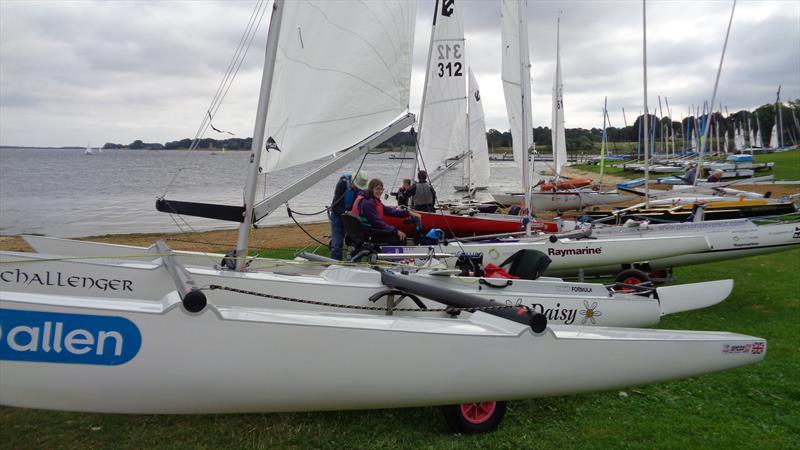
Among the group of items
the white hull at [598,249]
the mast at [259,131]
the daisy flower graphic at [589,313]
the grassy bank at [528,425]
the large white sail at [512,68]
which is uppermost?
the large white sail at [512,68]

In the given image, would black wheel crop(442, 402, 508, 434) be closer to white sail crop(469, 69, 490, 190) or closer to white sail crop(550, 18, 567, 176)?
white sail crop(469, 69, 490, 190)

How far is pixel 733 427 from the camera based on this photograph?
12.4 ft

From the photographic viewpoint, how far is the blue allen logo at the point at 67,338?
2764 millimetres

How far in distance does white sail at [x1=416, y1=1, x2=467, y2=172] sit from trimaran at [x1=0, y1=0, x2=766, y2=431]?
383 inches

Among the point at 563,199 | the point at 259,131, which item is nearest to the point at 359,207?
the point at 259,131

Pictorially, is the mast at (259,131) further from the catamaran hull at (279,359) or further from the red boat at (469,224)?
the red boat at (469,224)

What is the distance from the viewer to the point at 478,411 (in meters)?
3.73

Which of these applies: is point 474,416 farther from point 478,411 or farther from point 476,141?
point 476,141

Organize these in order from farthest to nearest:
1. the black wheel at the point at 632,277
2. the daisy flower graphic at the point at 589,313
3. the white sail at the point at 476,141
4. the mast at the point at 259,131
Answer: the white sail at the point at 476,141 < the black wheel at the point at 632,277 < the daisy flower graphic at the point at 589,313 < the mast at the point at 259,131

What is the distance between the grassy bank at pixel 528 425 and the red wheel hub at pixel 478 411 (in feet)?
0.41

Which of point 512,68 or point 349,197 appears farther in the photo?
point 512,68

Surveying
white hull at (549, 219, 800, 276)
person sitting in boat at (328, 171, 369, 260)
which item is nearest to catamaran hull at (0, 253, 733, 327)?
white hull at (549, 219, 800, 276)

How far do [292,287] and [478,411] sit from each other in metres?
1.86

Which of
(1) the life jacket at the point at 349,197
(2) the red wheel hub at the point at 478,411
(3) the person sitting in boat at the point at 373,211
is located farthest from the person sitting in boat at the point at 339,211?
(2) the red wheel hub at the point at 478,411
